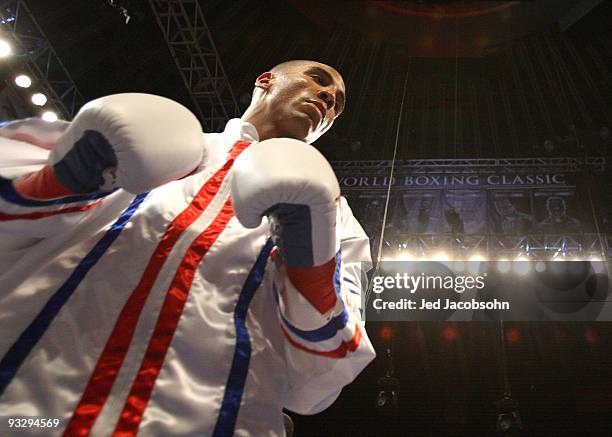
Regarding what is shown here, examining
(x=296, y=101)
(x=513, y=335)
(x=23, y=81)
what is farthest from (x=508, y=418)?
(x=296, y=101)

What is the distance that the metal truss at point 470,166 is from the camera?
5.75m

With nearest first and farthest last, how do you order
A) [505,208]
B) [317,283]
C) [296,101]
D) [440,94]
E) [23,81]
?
[317,283] → [296,101] → [23,81] → [505,208] → [440,94]

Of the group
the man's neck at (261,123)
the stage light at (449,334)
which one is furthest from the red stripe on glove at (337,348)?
the stage light at (449,334)

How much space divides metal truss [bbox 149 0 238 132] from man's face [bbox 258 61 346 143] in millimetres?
3347

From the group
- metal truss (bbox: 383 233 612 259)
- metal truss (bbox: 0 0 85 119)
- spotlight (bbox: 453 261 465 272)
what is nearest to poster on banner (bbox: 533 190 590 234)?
metal truss (bbox: 383 233 612 259)

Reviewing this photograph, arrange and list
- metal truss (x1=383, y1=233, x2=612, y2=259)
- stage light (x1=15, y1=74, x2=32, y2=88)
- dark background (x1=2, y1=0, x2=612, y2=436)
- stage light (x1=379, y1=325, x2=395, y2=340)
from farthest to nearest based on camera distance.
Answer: stage light (x1=379, y1=325, x2=395, y2=340)
metal truss (x1=383, y1=233, x2=612, y2=259)
dark background (x1=2, y1=0, x2=612, y2=436)
stage light (x1=15, y1=74, x2=32, y2=88)

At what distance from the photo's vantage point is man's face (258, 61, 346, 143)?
1248mm

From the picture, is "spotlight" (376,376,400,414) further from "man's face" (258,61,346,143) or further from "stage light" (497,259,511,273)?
"man's face" (258,61,346,143)

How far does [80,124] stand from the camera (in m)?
0.72

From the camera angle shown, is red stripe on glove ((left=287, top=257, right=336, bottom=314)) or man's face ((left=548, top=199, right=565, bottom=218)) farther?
man's face ((left=548, top=199, right=565, bottom=218))

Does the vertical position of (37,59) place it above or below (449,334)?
above

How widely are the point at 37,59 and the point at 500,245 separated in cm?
401

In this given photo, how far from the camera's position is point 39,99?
4.47 meters

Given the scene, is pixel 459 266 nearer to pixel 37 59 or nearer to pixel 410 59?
pixel 410 59
